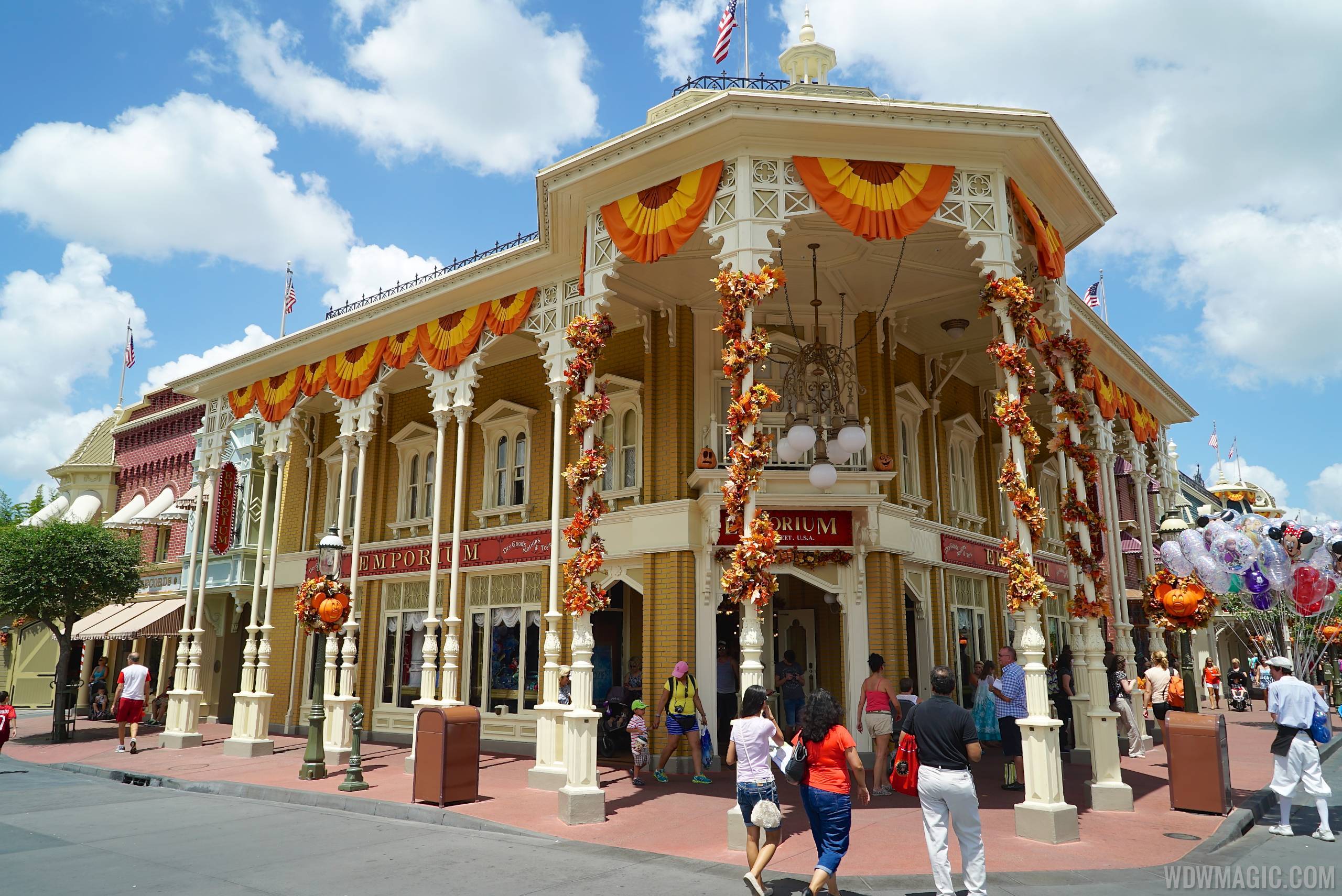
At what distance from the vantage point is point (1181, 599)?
1052cm

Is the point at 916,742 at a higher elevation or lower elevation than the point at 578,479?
lower

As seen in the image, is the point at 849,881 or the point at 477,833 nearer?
the point at 849,881

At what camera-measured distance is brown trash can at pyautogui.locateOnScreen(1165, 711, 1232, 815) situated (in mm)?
9812

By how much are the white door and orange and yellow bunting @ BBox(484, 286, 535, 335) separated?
7.45 meters

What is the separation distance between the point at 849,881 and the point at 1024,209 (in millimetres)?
8402

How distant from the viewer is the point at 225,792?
42.5 ft

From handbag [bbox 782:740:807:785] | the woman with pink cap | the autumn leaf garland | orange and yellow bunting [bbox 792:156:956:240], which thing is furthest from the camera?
the woman with pink cap

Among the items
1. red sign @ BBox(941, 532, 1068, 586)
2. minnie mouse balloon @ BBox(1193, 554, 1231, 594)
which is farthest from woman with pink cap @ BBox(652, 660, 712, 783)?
minnie mouse balloon @ BBox(1193, 554, 1231, 594)

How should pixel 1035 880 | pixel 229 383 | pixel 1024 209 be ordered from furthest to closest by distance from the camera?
pixel 229 383, pixel 1024 209, pixel 1035 880

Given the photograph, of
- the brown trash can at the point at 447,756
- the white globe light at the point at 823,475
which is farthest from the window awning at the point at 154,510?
the white globe light at the point at 823,475

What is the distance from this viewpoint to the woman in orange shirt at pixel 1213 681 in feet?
88.3

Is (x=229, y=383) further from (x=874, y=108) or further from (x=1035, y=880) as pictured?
(x=1035, y=880)

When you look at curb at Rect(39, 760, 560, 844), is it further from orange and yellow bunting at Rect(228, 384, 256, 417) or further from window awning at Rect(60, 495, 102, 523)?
window awning at Rect(60, 495, 102, 523)

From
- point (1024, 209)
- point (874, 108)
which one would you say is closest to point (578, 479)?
point (874, 108)
